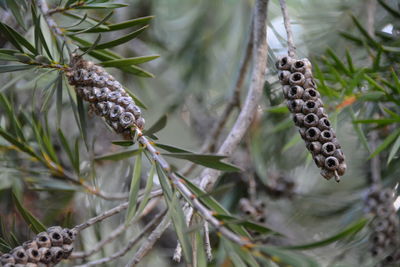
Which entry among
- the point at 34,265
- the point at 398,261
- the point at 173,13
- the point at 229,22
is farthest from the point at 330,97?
the point at 173,13

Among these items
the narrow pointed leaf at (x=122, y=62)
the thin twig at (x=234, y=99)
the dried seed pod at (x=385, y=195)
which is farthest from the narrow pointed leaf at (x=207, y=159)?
the dried seed pod at (x=385, y=195)

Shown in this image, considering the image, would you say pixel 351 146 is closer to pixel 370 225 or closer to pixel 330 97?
pixel 370 225

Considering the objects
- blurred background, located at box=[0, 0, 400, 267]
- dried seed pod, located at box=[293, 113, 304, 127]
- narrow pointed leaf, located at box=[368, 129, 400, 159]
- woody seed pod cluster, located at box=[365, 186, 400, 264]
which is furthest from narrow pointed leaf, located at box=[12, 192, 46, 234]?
woody seed pod cluster, located at box=[365, 186, 400, 264]

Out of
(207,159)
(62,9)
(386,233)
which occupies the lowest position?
(386,233)

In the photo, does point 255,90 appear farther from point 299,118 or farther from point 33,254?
point 33,254

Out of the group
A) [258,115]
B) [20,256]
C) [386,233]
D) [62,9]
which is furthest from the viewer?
[258,115]

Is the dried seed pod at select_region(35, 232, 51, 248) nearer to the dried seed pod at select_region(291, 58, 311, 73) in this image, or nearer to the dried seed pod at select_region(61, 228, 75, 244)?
the dried seed pod at select_region(61, 228, 75, 244)

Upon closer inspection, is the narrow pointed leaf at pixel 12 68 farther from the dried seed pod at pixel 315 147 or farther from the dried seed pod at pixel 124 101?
the dried seed pod at pixel 315 147

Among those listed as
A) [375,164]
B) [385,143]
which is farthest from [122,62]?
[375,164]
